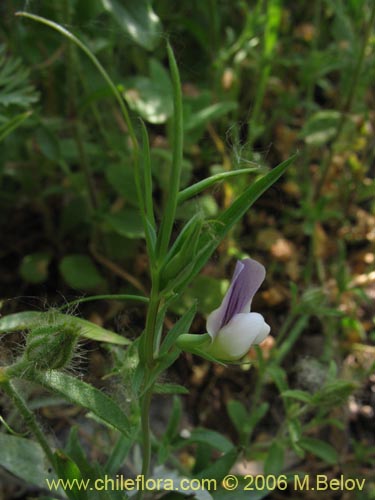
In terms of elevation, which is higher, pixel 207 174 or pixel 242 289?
pixel 242 289

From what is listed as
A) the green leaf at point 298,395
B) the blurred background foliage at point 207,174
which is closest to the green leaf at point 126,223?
the blurred background foliage at point 207,174

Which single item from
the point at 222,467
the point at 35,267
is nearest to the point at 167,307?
the point at 222,467

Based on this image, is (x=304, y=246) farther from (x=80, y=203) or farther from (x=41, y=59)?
(x=41, y=59)

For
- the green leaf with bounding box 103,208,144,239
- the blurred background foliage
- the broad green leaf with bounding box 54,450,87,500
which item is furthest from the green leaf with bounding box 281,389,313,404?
the green leaf with bounding box 103,208,144,239

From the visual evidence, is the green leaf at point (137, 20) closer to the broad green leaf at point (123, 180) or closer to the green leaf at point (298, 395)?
the broad green leaf at point (123, 180)

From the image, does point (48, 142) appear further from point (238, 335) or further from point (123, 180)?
point (238, 335)
